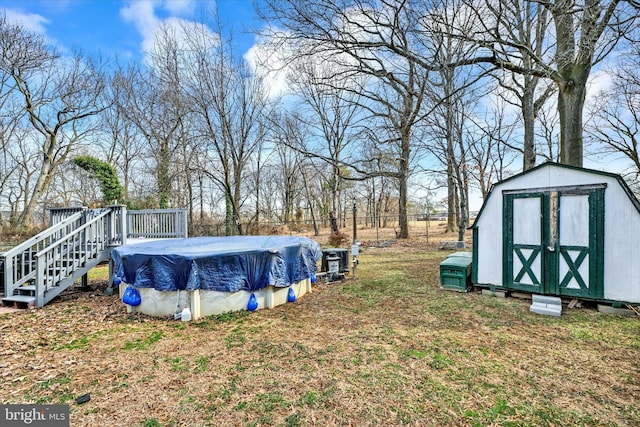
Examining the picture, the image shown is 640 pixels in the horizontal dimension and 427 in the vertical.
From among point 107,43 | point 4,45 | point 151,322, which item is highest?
point 107,43

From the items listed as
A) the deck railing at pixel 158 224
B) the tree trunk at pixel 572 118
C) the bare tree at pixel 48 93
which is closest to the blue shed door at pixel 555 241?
the tree trunk at pixel 572 118

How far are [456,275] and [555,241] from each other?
1.77m

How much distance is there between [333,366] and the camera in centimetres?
297

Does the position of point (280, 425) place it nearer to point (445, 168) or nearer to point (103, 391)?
point (103, 391)

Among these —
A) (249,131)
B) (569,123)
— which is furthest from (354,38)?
(249,131)

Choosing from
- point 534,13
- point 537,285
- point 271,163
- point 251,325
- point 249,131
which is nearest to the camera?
point 251,325

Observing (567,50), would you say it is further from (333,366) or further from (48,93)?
(48,93)

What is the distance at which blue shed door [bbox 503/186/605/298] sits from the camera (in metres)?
4.59

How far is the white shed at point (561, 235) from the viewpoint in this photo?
4406 mm

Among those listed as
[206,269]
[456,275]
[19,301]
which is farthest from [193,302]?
[456,275]

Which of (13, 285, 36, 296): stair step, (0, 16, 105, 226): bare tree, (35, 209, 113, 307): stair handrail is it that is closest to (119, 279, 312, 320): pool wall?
(35, 209, 113, 307): stair handrail

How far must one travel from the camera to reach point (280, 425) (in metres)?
2.12

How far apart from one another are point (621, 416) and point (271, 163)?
2322cm

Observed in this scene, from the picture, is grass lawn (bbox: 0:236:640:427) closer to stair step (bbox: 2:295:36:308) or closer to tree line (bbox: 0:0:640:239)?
stair step (bbox: 2:295:36:308)
